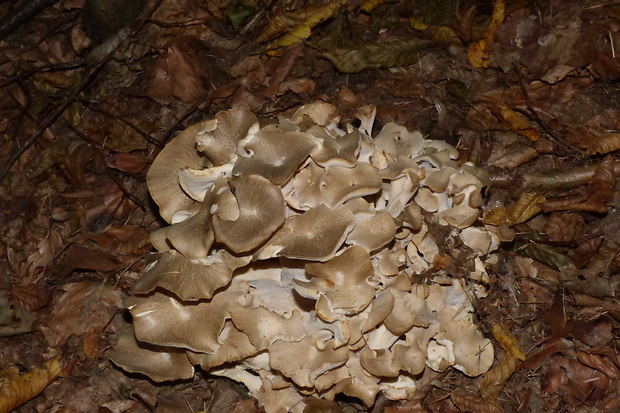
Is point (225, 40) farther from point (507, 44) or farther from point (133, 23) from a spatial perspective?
point (507, 44)

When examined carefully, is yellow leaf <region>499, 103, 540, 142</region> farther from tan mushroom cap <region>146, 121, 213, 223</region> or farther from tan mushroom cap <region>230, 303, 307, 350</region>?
tan mushroom cap <region>146, 121, 213, 223</region>

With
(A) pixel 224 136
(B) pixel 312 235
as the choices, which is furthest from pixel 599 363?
(A) pixel 224 136

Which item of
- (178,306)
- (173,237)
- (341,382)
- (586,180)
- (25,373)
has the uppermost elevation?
(173,237)

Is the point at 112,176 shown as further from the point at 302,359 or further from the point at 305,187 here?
the point at 302,359

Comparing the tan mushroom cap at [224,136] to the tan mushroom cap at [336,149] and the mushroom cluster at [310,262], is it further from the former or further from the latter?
the tan mushroom cap at [336,149]

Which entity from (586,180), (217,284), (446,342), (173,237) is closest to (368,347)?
(446,342)

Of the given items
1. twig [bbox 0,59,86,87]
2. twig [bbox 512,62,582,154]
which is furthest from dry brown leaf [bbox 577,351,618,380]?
twig [bbox 0,59,86,87]
